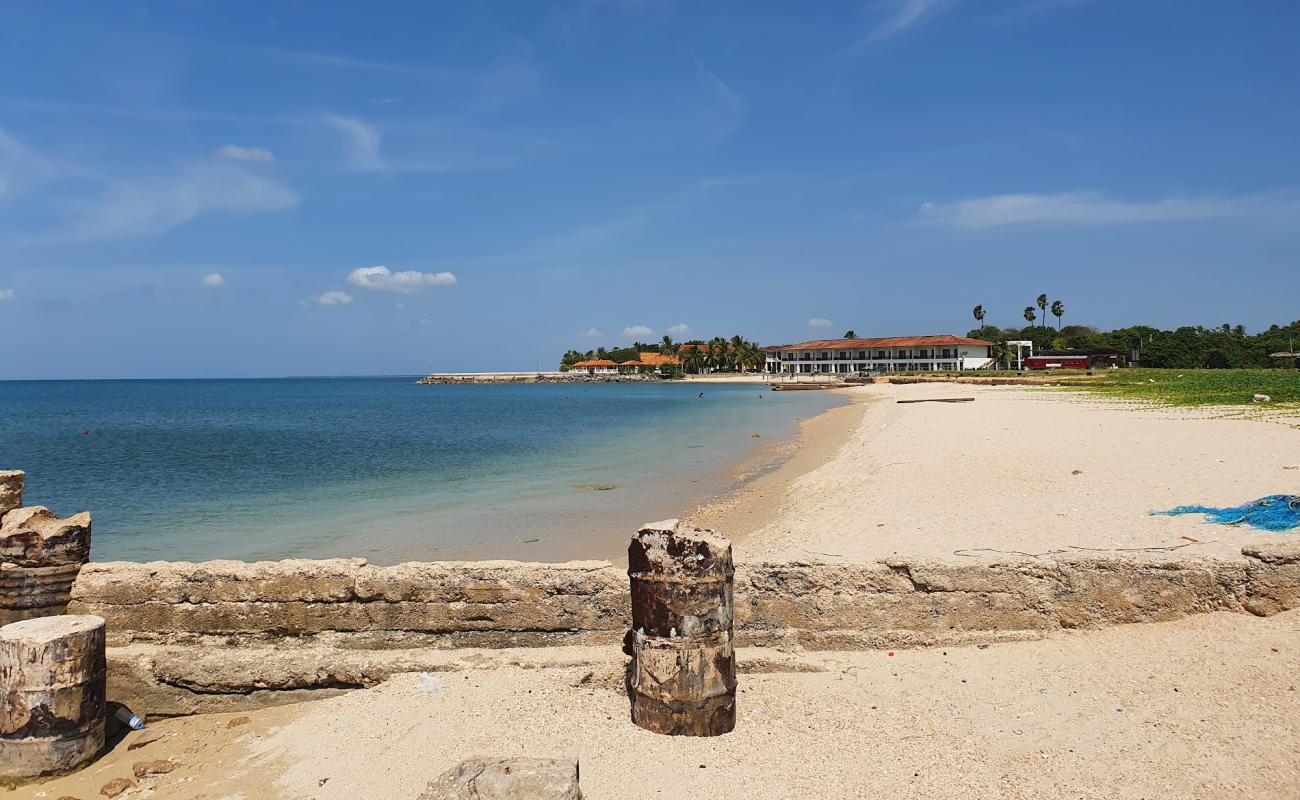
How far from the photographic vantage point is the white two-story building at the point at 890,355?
8444cm

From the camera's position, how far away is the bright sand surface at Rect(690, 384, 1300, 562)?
330 inches

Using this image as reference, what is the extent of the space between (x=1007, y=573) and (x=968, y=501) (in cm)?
666

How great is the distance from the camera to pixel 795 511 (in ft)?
44.2

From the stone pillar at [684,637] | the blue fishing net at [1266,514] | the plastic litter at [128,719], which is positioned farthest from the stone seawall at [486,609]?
the blue fishing net at [1266,514]

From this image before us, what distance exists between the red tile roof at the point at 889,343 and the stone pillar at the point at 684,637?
284 feet

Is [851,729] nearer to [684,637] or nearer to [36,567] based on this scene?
[684,637]

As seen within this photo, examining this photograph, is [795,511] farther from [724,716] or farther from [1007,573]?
[724,716]

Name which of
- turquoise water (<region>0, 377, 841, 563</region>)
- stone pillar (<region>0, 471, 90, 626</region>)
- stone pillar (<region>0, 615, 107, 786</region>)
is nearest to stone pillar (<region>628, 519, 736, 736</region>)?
stone pillar (<region>0, 615, 107, 786</region>)

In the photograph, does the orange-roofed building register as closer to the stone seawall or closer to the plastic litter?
the stone seawall

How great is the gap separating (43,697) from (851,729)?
513 cm

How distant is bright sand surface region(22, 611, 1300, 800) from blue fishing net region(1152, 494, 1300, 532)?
2.84 m

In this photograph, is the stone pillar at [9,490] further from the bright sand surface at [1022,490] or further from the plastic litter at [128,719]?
the bright sand surface at [1022,490]

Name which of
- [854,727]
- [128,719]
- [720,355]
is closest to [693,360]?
[720,355]

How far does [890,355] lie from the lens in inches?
3612
